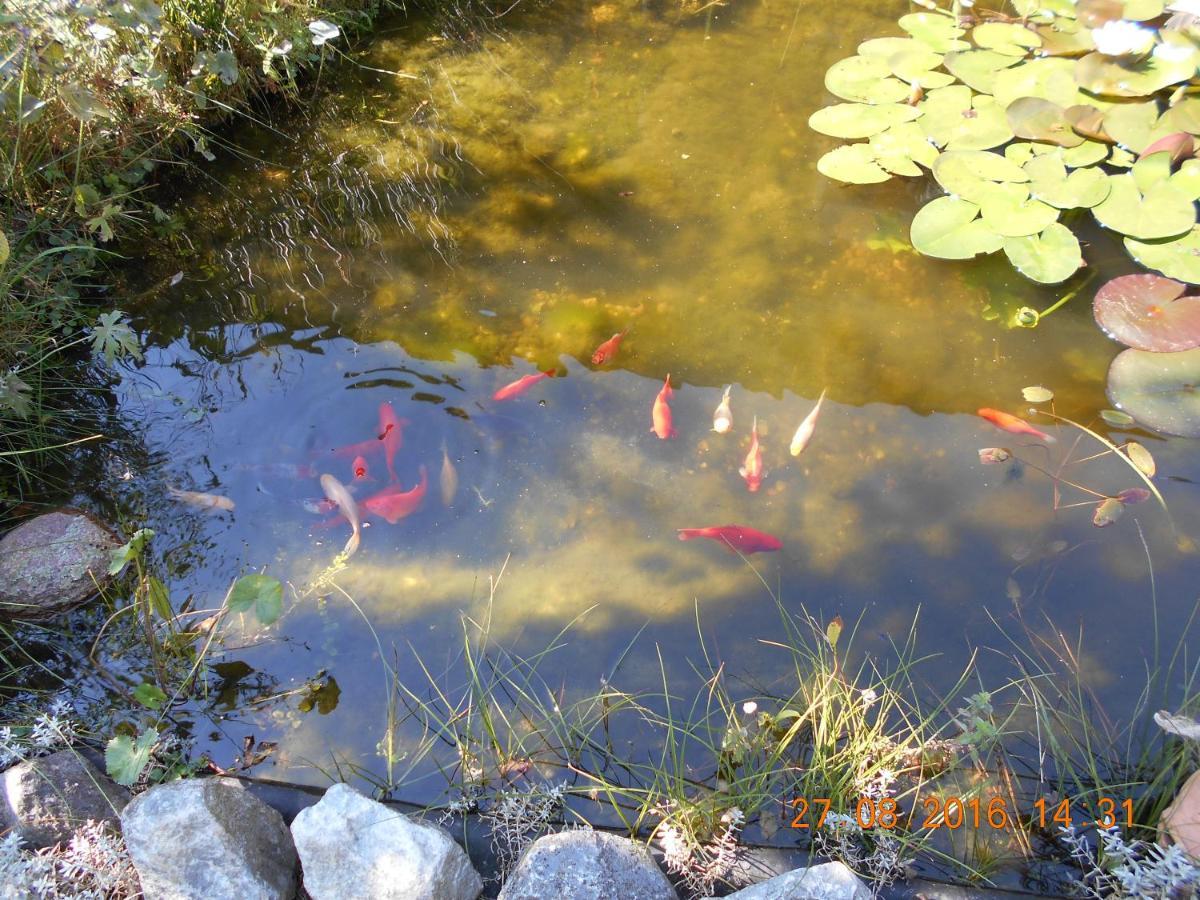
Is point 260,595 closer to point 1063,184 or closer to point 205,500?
point 205,500

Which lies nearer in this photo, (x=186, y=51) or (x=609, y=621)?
(x=609, y=621)

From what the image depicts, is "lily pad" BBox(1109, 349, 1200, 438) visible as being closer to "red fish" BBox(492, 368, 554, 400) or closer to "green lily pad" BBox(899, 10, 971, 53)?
"green lily pad" BBox(899, 10, 971, 53)

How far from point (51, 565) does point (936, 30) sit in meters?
3.92

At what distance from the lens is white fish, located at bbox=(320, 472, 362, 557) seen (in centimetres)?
250

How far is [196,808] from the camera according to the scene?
72.1 inches

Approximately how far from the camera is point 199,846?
5.90ft

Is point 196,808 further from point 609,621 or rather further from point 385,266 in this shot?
point 385,266

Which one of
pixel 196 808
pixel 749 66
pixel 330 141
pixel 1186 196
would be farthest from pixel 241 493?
pixel 1186 196

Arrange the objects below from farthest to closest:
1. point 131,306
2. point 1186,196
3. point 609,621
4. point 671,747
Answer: point 131,306
point 1186,196
point 609,621
point 671,747

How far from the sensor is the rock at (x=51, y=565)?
236 centimetres

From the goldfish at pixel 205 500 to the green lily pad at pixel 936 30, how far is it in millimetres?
3325

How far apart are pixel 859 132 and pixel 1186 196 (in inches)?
45.4

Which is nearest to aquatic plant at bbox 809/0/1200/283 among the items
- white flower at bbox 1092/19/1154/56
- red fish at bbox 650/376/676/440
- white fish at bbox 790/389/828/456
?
white flower at bbox 1092/19/1154/56

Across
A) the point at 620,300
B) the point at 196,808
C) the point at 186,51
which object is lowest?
the point at 196,808
